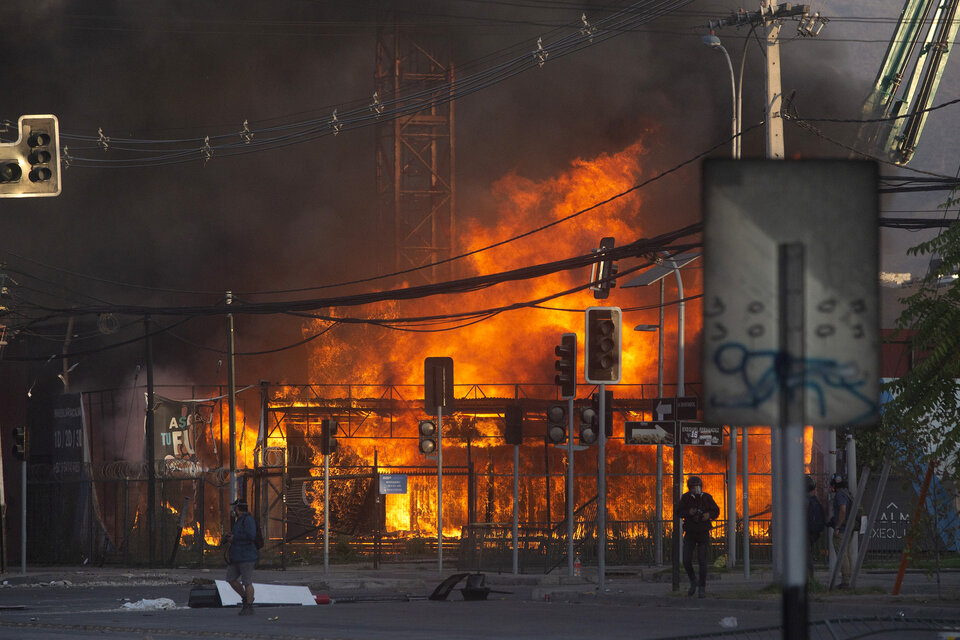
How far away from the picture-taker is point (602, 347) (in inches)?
787

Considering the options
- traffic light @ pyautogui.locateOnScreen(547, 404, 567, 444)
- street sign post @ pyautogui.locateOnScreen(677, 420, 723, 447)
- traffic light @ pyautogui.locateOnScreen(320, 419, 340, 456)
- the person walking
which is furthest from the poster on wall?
the person walking

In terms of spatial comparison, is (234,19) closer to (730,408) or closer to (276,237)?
(276,237)

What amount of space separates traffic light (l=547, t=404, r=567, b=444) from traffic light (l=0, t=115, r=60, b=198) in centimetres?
888

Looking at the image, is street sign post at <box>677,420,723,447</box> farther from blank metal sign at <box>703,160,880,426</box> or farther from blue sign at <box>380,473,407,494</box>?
blank metal sign at <box>703,160,880,426</box>

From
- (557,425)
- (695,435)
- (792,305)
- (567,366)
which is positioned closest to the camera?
(792,305)

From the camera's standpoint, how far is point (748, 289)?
13.3 feet

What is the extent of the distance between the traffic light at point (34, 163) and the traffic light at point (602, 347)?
7.86 metres

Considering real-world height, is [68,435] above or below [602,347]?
below

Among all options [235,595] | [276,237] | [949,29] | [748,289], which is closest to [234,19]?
[276,237]

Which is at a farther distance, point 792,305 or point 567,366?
point 567,366

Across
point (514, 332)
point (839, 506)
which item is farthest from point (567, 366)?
point (514, 332)

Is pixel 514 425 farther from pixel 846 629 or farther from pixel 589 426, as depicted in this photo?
pixel 846 629

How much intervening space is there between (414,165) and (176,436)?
18095 mm

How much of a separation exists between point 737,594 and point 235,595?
24.1ft
